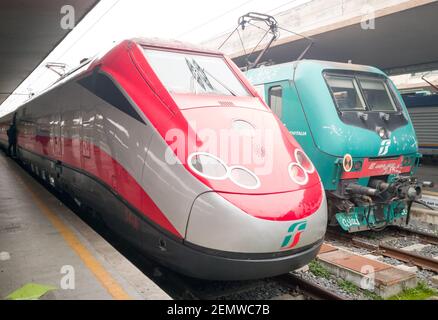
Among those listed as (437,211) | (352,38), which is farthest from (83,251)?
(352,38)

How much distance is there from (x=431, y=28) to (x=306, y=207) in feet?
29.8

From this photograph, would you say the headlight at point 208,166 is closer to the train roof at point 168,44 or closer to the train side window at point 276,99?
the train roof at point 168,44

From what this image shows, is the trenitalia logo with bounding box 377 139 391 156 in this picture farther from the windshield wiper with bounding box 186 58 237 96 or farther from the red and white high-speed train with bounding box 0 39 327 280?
the windshield wiper with bounding box 186 58 237 96

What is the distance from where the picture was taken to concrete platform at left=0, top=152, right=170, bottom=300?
2.99m

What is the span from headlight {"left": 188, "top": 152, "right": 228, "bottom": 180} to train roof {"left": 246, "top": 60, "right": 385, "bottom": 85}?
3.43m

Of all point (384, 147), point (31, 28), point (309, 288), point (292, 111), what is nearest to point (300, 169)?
point (309, 288)

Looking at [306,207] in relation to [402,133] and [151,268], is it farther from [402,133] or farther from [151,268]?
[402,133]

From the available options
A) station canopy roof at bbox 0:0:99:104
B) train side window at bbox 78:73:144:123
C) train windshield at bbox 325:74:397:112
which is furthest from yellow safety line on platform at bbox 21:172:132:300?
train windshield at bbox 325:74:397:112

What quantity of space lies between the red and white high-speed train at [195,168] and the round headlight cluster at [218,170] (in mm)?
10

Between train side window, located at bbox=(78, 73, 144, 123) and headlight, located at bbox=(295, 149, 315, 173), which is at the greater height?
train side window, located at bbox=(78, 73, 144, 123)

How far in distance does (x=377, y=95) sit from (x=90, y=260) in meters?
5.50

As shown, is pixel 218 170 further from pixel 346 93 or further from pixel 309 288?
pixel 346 93

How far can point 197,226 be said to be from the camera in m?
3.12

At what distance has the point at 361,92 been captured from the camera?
253 inches
